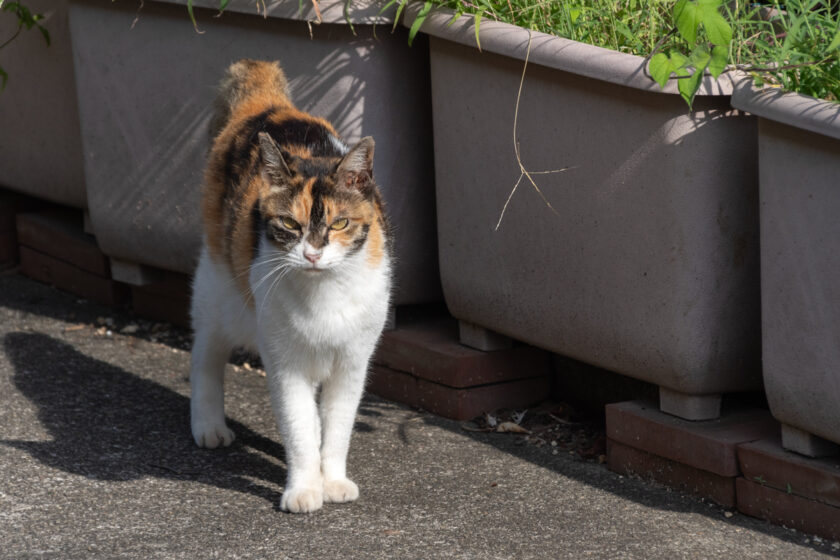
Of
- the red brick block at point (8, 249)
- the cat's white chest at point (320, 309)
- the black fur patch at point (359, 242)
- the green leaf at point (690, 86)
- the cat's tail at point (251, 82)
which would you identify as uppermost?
the green leaf at point (690, 86)

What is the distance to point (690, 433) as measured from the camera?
3188 millimetres

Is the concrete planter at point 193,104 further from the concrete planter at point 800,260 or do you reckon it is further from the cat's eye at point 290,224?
the concrete planter at point 800,260

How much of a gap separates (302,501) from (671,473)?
3.41ft

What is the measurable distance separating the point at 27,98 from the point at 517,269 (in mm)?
2530

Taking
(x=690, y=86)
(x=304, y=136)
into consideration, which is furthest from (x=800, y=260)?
(x=304, y=136)

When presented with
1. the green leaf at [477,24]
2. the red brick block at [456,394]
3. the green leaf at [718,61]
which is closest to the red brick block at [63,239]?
the red brick block at [456,394]

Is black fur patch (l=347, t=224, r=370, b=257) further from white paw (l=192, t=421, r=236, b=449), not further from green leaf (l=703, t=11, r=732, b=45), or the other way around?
green leaf (l=703, t=11, r=732, b=45)

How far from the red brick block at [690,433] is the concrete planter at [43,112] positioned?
2594 mm

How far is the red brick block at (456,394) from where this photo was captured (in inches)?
151

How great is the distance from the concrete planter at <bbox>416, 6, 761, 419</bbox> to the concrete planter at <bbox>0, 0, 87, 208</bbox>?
1831 mm

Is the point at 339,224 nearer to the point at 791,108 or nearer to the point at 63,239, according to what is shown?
the point at 791,108

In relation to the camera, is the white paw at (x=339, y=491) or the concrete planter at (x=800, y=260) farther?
the white paw at (x=339, y=491)

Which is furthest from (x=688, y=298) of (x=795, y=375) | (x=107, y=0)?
(x=107, y=0)

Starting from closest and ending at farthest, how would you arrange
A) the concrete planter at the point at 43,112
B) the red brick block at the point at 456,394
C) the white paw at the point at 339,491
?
1. the white paw at the point at 339,491
2. the red brick block at the point at 456,394
3. the concrete planter at the point at 43,112
